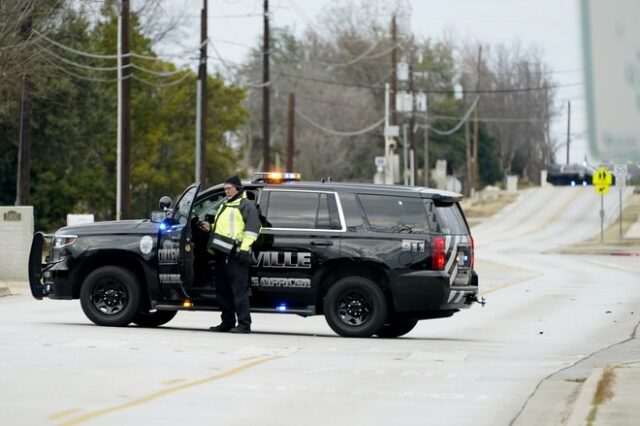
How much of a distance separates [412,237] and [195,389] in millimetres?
6277

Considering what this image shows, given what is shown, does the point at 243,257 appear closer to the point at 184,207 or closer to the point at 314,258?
the point at 314,258

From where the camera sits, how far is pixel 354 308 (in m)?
17.8

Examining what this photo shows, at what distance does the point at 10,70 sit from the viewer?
37.6 meters

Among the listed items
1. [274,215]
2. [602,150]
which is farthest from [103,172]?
[602,150]

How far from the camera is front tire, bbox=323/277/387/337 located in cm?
1770

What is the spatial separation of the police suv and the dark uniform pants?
0.32 m

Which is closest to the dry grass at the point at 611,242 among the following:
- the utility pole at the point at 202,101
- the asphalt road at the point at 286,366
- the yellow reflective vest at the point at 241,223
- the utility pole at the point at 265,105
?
the utility pole at the point at 265,105

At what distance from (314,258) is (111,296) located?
2.69 meters

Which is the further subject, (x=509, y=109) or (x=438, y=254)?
(x=509, y=109)

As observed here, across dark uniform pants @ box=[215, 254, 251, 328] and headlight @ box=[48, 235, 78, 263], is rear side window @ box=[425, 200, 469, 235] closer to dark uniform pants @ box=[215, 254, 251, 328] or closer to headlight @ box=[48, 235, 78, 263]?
dark uniform pants @ box=[215, 254, 251, 328]

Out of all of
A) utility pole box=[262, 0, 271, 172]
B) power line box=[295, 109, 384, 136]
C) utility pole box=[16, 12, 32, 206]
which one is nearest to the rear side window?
utility pole box=[16, 12, 32, 206]

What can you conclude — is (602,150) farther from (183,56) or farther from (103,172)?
(183,56)

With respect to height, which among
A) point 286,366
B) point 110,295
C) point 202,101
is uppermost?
point 202,101

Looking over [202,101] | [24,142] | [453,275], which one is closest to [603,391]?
[453,275]
